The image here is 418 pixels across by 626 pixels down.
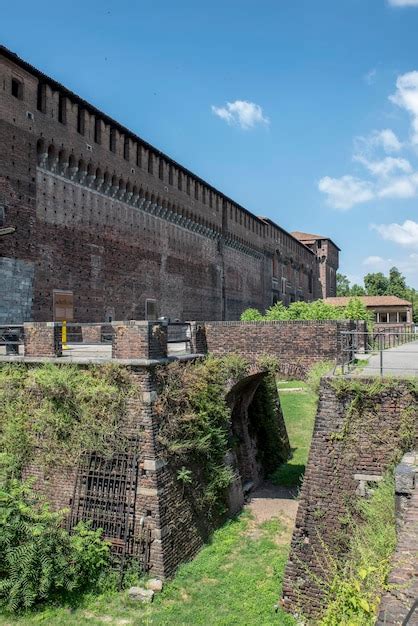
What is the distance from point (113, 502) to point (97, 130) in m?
17.0

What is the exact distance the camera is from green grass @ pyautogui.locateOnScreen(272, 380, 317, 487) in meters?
14.7

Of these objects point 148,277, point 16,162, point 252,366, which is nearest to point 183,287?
point 148,277

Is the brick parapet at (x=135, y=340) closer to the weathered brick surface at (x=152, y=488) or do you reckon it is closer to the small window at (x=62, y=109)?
the weathered brick surface at (x=152, y=488)

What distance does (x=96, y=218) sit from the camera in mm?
22094

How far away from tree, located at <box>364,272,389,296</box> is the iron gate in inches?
A: 3036

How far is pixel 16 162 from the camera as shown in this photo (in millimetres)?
17531

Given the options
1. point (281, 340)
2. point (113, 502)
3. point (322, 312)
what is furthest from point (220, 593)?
point (322, 312)

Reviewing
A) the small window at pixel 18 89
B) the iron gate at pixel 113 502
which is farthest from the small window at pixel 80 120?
the iron gate at pixel 113 502

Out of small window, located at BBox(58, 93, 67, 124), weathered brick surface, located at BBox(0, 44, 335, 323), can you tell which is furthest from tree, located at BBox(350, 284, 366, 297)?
small window, located at BBox(58, 93, 67, 124)

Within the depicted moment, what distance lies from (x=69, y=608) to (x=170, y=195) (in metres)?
22.6

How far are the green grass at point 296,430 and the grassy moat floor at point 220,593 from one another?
3.08m

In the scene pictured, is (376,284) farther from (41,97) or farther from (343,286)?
(41,97)

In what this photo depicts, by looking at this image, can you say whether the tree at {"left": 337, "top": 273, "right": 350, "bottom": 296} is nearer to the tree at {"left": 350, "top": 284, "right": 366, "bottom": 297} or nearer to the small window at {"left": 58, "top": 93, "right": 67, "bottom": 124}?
the tree at {"left": 350, "top": 284, "right": 366, "bottom": 297}

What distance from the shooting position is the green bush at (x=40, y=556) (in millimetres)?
7695
